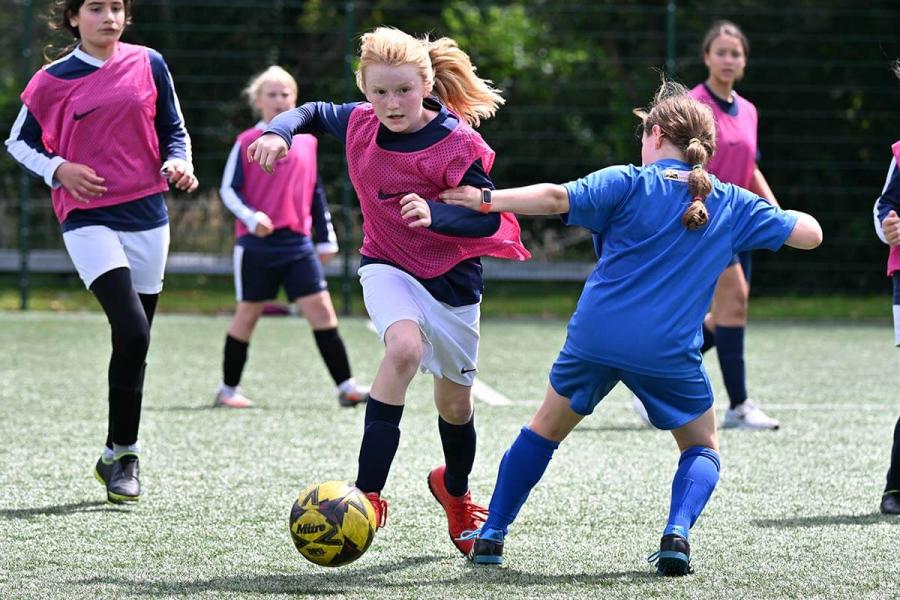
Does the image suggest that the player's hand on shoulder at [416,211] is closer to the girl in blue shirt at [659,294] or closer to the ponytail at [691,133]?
the girl in blue shirt at [659,294]

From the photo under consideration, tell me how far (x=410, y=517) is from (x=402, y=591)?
1.08 m

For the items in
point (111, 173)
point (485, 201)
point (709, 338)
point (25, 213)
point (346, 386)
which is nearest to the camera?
point (485, 201)

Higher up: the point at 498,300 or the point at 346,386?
the point at 346,386

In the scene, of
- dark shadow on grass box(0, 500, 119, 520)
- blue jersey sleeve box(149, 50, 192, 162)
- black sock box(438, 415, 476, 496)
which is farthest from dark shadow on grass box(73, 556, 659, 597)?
blue jersey sleeve box(149, 50, 192, 162)

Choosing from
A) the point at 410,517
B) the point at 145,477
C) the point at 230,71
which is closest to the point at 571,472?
the point at 410,517

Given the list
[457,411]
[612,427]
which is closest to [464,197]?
[457,411]

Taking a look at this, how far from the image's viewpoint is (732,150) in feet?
23.9

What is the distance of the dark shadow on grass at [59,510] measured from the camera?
4.98m

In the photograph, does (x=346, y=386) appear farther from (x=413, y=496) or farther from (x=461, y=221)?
(x=461, y=221)

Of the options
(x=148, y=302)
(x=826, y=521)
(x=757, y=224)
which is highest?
(x=757, y=224)

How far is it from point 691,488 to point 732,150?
3386mm

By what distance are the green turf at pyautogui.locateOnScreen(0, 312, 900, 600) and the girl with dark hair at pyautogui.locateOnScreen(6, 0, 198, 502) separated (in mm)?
507

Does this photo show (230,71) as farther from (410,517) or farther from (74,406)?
(410,517)

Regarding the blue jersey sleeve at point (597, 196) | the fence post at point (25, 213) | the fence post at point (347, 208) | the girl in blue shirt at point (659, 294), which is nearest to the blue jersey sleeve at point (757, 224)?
the girl in blue shirt at point (659, 294)
